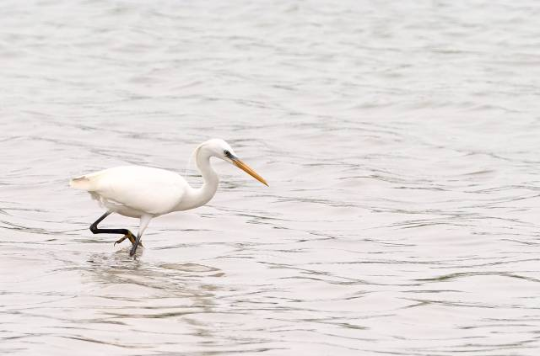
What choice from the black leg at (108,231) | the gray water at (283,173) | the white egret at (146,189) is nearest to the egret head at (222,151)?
the white egret at (146,189)

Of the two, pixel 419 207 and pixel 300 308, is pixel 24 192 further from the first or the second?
pixel 300 308

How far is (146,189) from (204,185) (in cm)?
60

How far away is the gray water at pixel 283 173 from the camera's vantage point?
30.3ft

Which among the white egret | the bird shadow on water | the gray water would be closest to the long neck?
the white egret

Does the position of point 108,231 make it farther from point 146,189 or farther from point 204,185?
point 204,185

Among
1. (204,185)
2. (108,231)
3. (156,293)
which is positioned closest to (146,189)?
(204,185)

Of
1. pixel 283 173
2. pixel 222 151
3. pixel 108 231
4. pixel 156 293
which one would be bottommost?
pixel 283 173

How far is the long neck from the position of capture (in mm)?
11734

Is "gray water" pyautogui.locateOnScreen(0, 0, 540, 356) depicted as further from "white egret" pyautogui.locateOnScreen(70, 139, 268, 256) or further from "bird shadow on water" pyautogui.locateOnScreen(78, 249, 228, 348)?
"white egret" pyautogui.locateOnScreen(70, 139, 268, 256)

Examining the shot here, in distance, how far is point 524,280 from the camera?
413 inches

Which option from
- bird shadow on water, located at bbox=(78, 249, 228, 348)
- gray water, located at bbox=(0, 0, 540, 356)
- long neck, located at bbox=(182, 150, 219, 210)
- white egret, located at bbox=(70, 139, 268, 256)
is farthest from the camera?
long neck, located at bbox=(182, 150, 219, 210)

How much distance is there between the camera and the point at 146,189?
448 inches

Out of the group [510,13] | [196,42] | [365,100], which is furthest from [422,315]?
[510,13]

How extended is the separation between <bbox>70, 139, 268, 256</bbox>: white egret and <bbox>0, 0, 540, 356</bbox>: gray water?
1.33 ft
